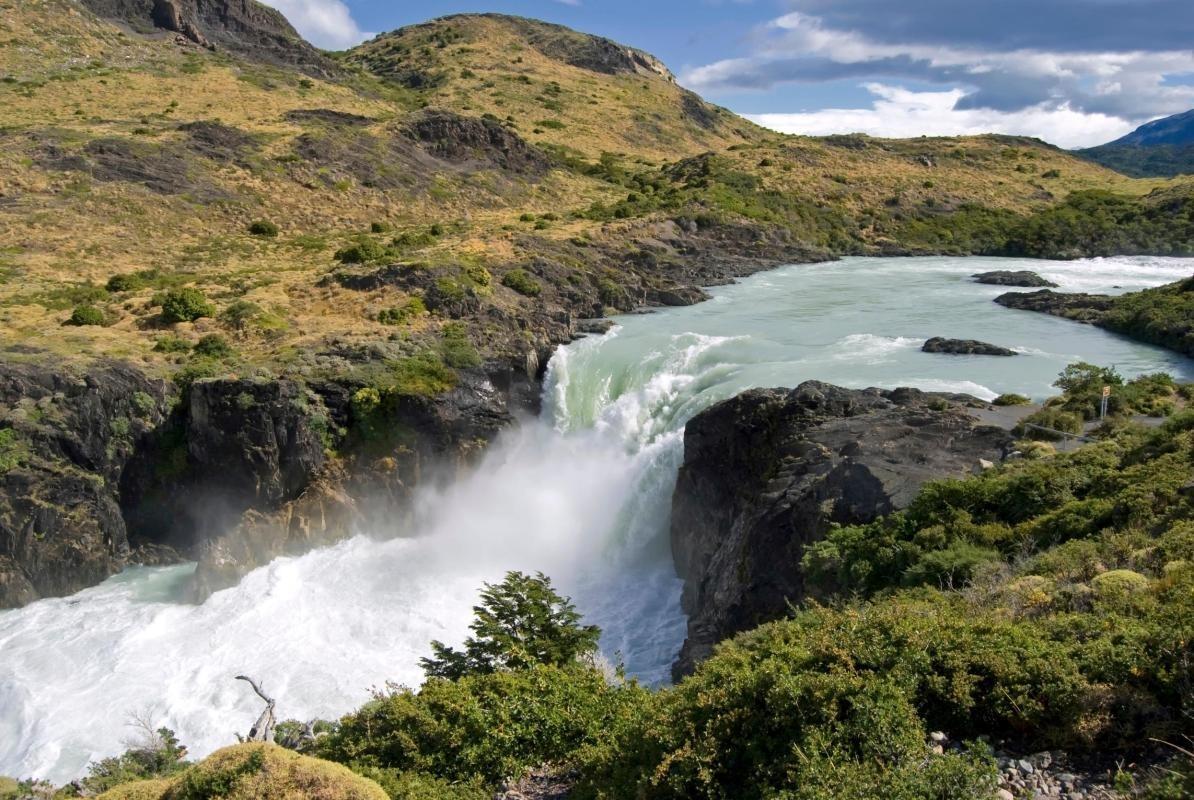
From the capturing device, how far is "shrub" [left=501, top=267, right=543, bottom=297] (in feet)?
129

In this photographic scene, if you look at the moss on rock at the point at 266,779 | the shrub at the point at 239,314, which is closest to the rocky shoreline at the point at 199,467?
the shrub at the point at 239,314

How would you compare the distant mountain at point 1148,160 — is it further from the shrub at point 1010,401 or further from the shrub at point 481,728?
the shrub at point 481,728

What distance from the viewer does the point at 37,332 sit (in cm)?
3062

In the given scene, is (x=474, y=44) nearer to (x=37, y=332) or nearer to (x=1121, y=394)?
(x=37, y=332)

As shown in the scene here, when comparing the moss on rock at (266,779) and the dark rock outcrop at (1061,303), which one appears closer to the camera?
the moss on rock at (266,779)

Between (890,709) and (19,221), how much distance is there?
47.7 meters

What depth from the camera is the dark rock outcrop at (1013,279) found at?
46.8m

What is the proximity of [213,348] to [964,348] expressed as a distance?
27342 mm

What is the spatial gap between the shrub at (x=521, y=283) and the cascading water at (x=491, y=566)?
4.50 m

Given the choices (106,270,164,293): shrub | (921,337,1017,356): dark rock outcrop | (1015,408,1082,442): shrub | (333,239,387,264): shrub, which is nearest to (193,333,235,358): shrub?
(106,270,164,293): shrub

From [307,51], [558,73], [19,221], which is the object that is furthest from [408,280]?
[558,73]

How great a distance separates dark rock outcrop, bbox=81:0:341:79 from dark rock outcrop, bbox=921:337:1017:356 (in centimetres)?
7139

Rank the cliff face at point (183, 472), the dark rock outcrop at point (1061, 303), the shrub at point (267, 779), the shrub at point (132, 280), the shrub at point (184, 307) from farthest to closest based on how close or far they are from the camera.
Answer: the dark rock outcrop at point (1061, 303), the shrub at point (132, 280), the shrub at point (184, 307), the cliff face at point (183, 472), the shrub at point (267, 779)

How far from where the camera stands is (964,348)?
106 ft
